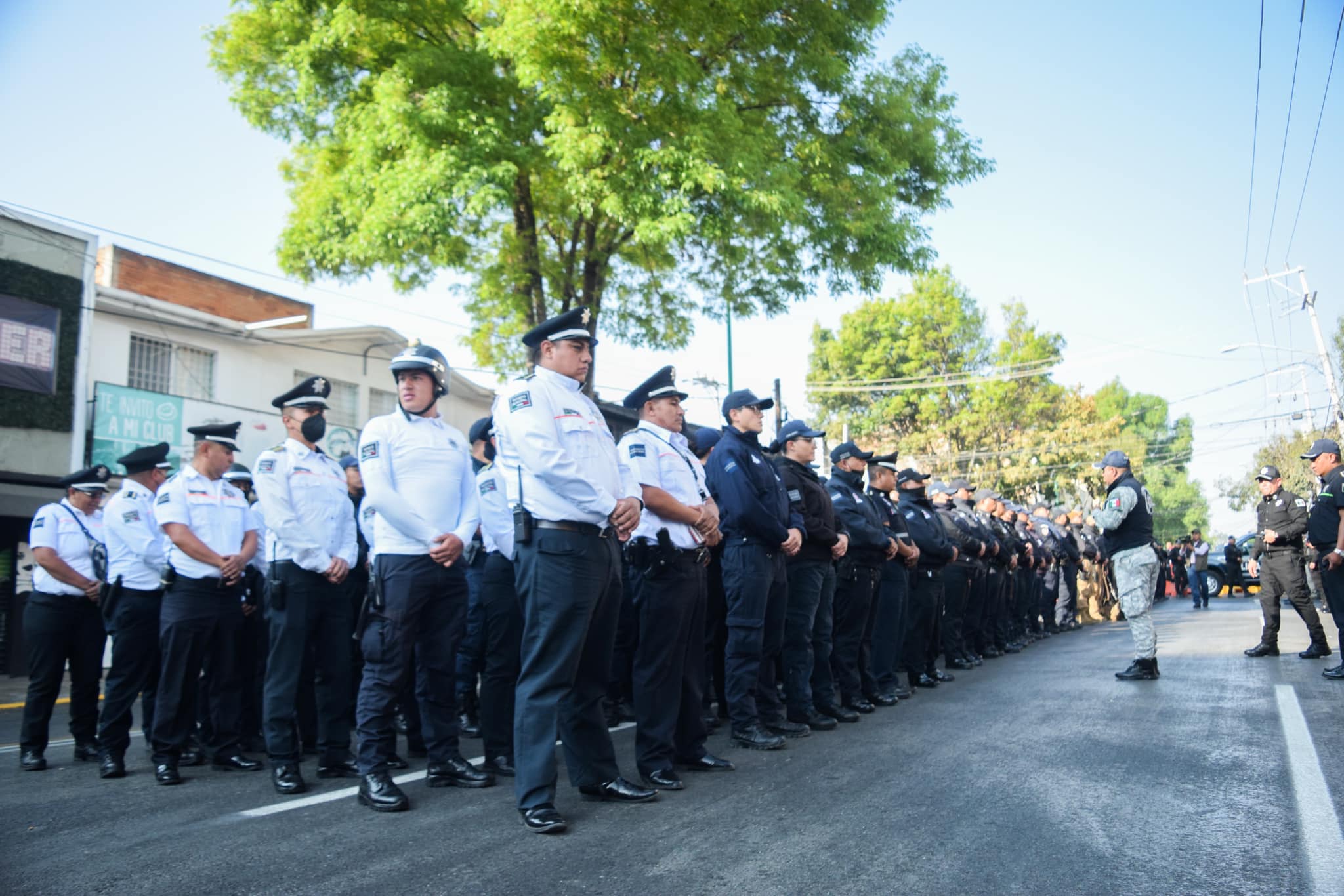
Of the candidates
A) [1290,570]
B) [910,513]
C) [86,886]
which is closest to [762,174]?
[910,513]

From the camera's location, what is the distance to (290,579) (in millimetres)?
5262

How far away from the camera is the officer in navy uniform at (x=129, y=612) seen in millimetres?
5703

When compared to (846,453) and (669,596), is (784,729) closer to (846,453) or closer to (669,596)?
(669,596)

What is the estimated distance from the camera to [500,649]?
17.4 feet

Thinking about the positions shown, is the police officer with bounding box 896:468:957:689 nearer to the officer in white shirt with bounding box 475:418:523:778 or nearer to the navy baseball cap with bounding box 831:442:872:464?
the navy baseball cap with bounding box 831:442:872:464

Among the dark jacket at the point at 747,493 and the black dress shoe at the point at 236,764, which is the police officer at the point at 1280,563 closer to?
the dark jacket at the point at 747,493

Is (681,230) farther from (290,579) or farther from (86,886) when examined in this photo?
(86,886)

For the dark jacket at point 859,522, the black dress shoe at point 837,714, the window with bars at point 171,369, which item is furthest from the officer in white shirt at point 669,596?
the window with bars at point 171,369

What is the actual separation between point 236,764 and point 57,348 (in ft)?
42.9

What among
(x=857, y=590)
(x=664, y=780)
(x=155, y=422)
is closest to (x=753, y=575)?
(x=664, y=780)

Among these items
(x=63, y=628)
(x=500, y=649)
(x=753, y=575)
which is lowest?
(x=500, y=649)

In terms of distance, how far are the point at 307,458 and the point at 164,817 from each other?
2.01m

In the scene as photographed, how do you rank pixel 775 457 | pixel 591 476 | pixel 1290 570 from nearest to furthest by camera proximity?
pixel 591 476
pixel 775 457
pixel 1290 570

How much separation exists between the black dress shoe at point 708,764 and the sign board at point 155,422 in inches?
496
